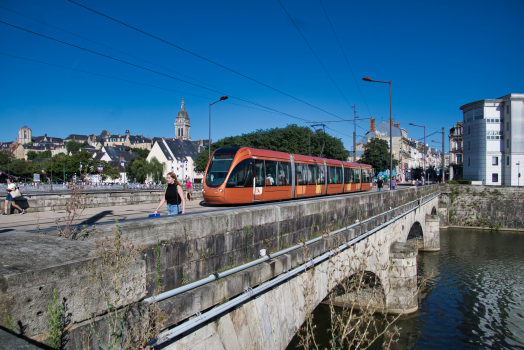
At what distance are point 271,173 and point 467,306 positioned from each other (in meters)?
11.3

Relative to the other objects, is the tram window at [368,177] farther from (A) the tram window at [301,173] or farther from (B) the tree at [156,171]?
(B) the tree at [156,171]

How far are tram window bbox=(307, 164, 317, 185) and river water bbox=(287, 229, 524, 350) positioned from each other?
6409 millimetres

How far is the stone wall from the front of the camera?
4134 centimetres

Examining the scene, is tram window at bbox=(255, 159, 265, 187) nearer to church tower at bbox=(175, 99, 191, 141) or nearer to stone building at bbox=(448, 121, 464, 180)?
stone building at bbox=(448, 121, 464, 180)

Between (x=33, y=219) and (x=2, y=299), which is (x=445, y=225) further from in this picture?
(x=2, y=299)

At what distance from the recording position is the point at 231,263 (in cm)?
515

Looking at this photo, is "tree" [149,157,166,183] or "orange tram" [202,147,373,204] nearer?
"orange tram" [202,147,373,204]

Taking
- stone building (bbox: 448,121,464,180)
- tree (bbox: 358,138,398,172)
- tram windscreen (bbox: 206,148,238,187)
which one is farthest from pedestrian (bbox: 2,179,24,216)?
stone building (bbox: 448,121,464,180)

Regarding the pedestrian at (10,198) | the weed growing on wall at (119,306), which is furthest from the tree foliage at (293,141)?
the weed growing on wall at (119,306)

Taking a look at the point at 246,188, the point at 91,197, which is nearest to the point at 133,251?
the point at 246,188

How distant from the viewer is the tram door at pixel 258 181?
13.5 m

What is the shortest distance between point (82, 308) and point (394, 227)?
1547 centimetres

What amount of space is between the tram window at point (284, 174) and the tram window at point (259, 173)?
59.7 inches

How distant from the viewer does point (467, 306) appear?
16484mm
